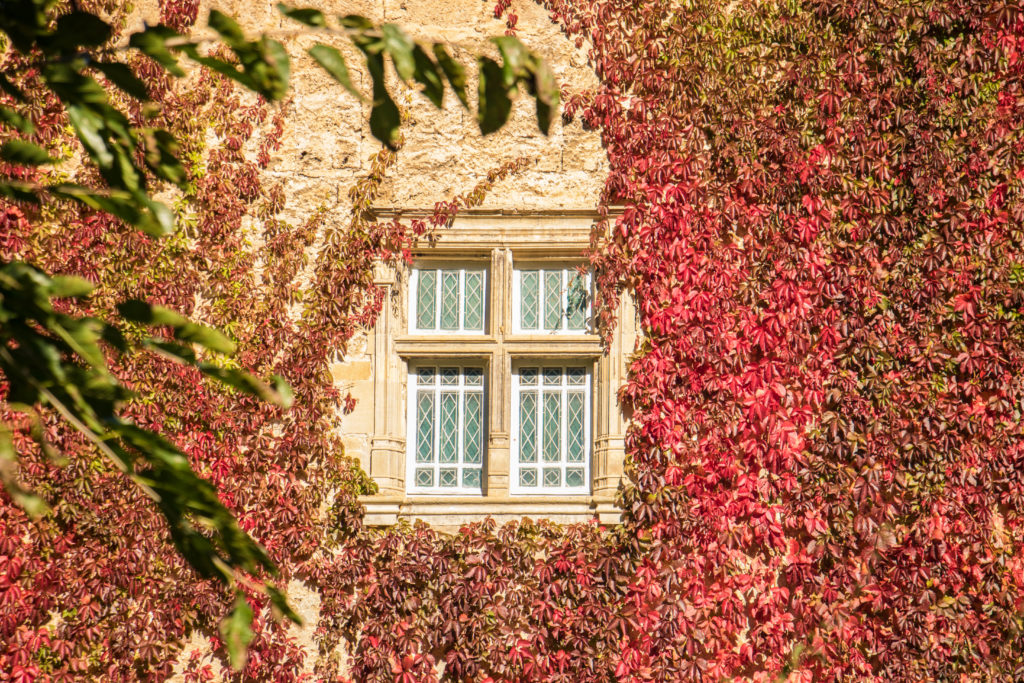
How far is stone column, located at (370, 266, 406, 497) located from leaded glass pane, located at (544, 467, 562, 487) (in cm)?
72

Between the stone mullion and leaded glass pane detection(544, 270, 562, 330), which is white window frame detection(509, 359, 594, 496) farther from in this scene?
leaded glass pane detection(544, 270, 562, 330)

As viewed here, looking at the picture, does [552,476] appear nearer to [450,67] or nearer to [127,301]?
[450,67]

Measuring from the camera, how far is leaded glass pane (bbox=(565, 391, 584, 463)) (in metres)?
6.17

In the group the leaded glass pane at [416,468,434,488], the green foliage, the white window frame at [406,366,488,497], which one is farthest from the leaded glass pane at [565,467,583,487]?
the green foliage

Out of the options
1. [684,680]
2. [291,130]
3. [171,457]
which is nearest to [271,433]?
[291,130]

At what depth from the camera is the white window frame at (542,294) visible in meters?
6.27

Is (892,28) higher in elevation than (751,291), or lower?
higher

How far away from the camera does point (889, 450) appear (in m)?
5.80

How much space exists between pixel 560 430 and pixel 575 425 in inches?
3.2

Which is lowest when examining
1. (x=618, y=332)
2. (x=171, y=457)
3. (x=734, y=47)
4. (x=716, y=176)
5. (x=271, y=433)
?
(x=171, y=457)

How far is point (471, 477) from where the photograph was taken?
6.21m

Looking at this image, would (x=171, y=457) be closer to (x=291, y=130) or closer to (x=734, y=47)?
(x=291, y=130)

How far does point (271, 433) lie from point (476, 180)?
1652 millimetres

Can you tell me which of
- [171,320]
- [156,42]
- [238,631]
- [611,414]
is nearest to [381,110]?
[156,42]
